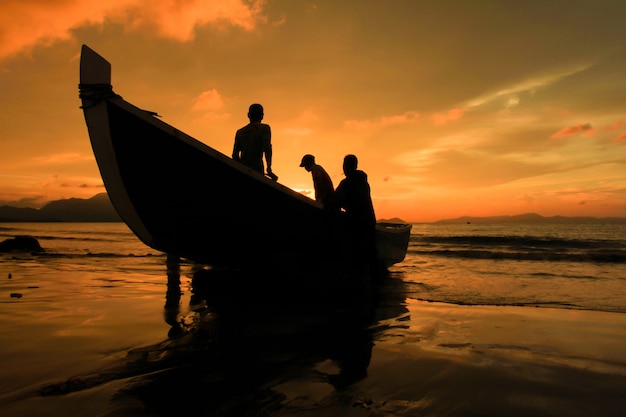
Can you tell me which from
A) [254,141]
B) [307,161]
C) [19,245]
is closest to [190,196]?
[254,141]

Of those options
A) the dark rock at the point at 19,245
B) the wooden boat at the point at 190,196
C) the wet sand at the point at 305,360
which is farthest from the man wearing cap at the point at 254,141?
the dark rock at the point at 19,245

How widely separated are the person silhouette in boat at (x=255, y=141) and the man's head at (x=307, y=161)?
136 cm

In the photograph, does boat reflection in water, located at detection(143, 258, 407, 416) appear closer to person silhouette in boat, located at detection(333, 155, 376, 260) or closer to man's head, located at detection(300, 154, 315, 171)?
person silhouette in boat, located at detection(333, 155, 376, 260)

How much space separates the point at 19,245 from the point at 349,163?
15.5 m

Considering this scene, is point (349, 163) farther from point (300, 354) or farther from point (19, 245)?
point (19, 245)

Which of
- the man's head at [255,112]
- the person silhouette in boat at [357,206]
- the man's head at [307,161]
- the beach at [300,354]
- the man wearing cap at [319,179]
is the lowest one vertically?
the beach at [300,354]

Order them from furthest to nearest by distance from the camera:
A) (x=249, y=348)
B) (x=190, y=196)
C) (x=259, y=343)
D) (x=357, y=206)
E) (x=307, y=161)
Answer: (x=307, y=161)
(x=357, y=206)
(x=190, y=196)
(x=259, y=343)
(x=249, y=348)

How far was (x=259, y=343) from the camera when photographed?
3457mm

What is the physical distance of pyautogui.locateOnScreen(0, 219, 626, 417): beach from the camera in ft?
7.16

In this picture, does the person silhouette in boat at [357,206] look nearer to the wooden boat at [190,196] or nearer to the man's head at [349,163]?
the man's head at [349,163]

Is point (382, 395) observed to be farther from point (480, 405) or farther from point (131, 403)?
point (131, 403)

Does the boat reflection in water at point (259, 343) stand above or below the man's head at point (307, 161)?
below

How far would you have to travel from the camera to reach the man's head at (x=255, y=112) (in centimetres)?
598

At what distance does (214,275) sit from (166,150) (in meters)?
2.57
